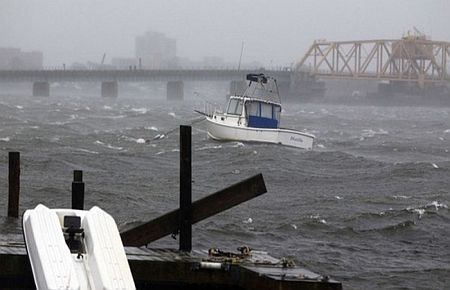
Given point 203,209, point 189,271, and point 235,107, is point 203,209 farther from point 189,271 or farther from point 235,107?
point 235,107

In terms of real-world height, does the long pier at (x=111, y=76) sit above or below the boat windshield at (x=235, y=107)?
below

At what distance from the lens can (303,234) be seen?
24516 millimetres

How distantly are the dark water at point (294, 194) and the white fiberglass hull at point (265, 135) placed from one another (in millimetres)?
870

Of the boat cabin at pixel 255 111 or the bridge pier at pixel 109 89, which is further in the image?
the bridge pier at pixel 109 89

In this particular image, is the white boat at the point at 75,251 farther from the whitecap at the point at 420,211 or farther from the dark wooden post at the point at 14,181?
the whitecap at the point at 420,211

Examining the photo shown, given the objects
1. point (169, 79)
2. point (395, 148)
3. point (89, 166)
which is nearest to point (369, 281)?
point (89, 166)

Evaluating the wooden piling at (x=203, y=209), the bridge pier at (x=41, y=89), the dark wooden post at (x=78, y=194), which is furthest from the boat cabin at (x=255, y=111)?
the bridge pier at (x=41, y=89)

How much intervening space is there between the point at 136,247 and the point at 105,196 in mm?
14050

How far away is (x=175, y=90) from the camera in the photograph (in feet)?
642

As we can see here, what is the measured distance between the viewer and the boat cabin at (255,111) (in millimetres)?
55438

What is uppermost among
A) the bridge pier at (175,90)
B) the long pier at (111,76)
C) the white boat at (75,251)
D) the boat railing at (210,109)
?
the white boat at (75,251)

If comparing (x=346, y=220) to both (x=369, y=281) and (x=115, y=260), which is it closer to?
(x=369, y=281)

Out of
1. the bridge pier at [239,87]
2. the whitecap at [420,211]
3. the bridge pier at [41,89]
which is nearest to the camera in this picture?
the whitecap at [420,211]

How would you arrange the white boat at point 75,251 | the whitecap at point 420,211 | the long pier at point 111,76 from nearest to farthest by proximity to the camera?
the white boat at point 75,251
the whitecap at point 420,211
the long pier at point 111,76
